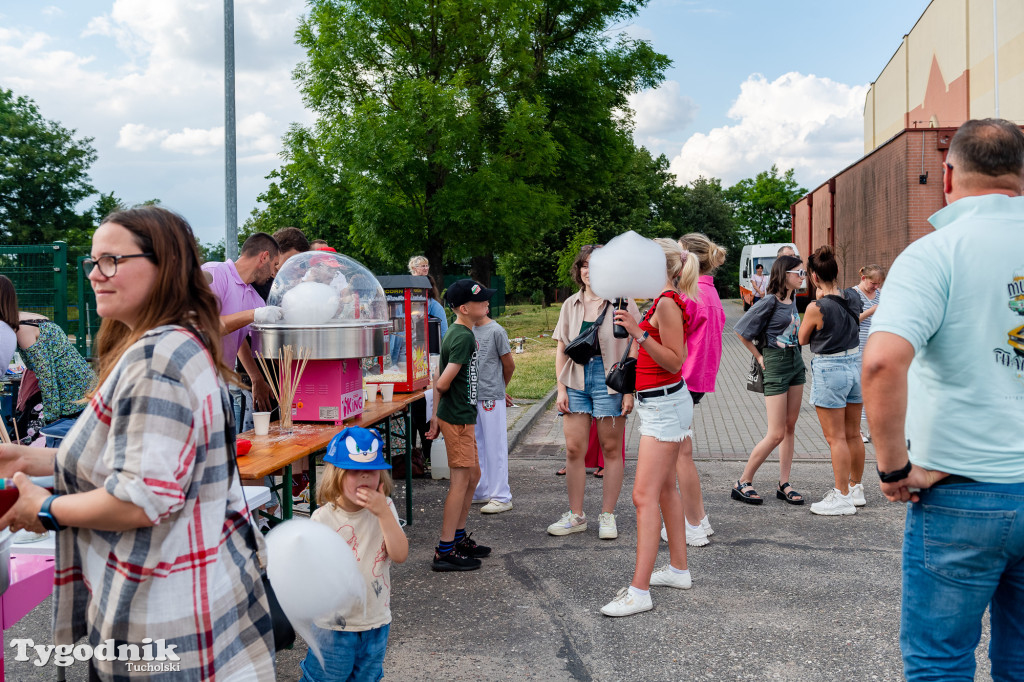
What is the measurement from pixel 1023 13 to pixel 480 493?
84.2ft

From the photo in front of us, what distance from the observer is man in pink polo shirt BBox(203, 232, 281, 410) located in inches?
213

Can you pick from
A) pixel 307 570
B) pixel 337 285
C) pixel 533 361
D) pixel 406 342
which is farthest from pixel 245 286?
pixel 533 361

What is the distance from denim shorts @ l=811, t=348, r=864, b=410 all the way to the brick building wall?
543 inches

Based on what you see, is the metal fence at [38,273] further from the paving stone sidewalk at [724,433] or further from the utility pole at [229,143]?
the paving stone sidewalk at [724,433]

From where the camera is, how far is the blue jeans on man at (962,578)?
2.17 m

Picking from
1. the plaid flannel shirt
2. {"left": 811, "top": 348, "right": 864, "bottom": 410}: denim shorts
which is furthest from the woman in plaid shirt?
{"left": 811, "top": 348, "right": 864, "bottom": 410}: denim shorts

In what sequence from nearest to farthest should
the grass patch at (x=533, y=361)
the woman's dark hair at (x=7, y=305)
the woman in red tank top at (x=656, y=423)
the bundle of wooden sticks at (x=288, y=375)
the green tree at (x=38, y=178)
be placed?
the woman in red tank top at (x=656, y=423)
the bundle of wooden sticks at (x=288, y=375)
the woman's dark hair at (x=7, y=305)
the grass patch at (x=533, y=361)
the green tree at (x=38, y=178)

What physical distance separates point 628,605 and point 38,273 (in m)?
10.9

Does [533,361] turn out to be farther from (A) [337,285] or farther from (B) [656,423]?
(B) [656,423]

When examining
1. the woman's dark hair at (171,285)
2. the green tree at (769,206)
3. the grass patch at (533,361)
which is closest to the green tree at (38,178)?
the grass patch at (533,361)

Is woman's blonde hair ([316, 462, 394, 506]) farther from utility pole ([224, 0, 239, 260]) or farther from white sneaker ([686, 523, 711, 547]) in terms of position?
utility pole ([224, 0, 239, 260])

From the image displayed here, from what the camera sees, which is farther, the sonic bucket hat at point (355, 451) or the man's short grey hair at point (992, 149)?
the sonic bucket hat at point (355, 451)

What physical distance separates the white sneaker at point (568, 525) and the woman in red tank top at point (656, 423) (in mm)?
1352

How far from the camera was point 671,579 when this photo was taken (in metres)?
4.73
